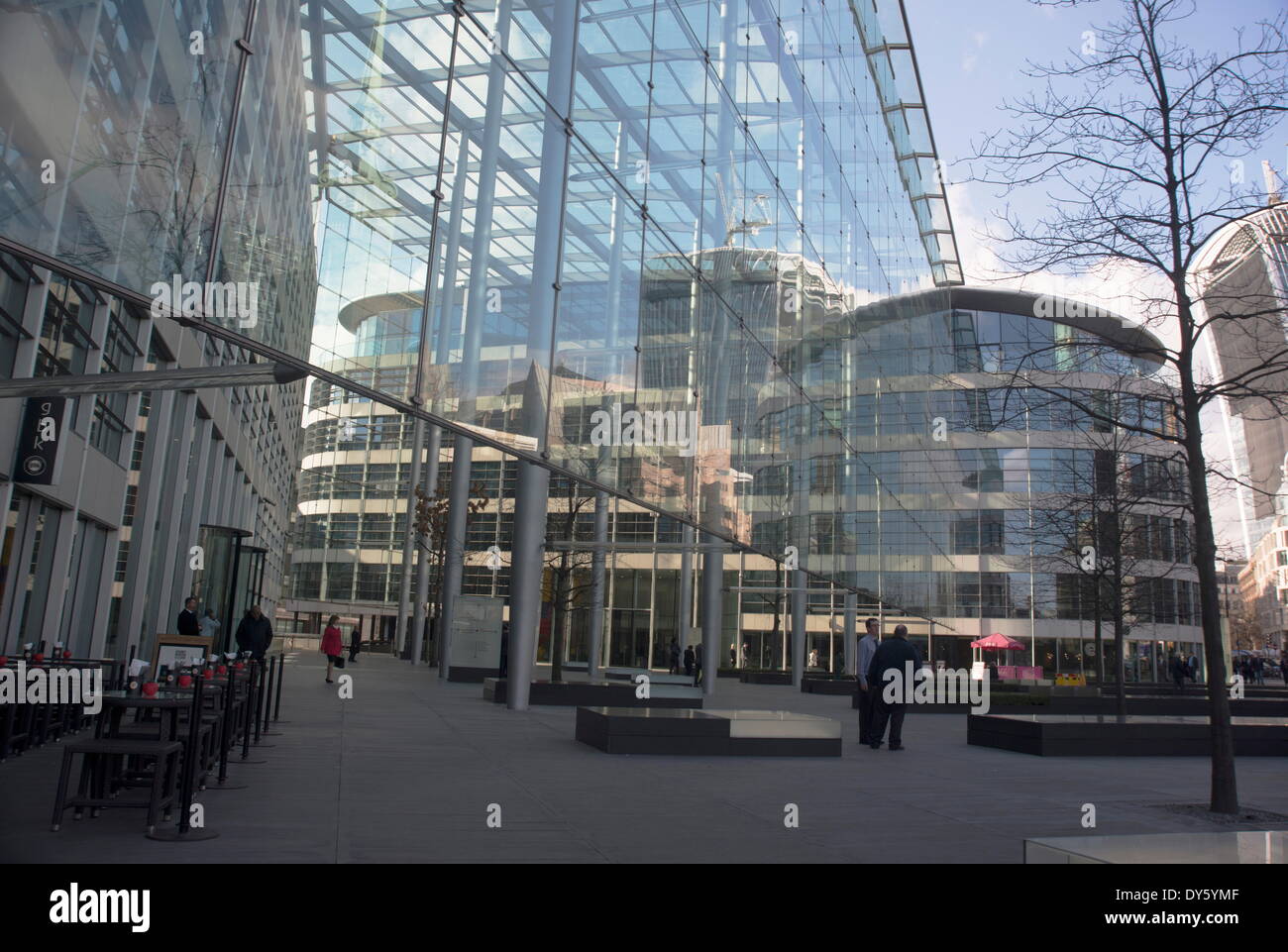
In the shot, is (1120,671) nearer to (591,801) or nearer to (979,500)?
(591,801)

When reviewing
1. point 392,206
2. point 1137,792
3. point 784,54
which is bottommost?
point 1137,792

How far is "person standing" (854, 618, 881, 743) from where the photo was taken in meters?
14.8

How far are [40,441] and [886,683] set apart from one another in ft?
38.9

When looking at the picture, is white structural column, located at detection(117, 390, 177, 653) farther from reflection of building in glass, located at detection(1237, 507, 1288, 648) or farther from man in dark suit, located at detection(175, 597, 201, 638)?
reflection of building in glass, located at detection(1237, 507, 1288, 648)

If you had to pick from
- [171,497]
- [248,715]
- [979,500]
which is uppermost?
[979,500]

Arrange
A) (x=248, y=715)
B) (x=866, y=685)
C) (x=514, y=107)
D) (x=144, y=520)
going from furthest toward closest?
(x=144, y=520), (x=866, y=685), (x=514, y=107), (x=248, y=715)

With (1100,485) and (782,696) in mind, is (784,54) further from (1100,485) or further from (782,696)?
(782,696)

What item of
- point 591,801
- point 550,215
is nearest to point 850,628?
point 550,215

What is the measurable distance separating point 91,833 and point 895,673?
34.8ft

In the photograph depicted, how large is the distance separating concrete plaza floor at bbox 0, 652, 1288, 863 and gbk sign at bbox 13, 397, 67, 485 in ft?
13.8

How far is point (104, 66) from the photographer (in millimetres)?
6539

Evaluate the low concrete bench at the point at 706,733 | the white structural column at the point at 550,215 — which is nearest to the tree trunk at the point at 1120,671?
the low concrete bench at the point at 706,733

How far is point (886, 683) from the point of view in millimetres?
14328

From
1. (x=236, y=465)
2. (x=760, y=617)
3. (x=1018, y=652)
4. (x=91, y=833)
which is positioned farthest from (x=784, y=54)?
(x=1018, y=652)
